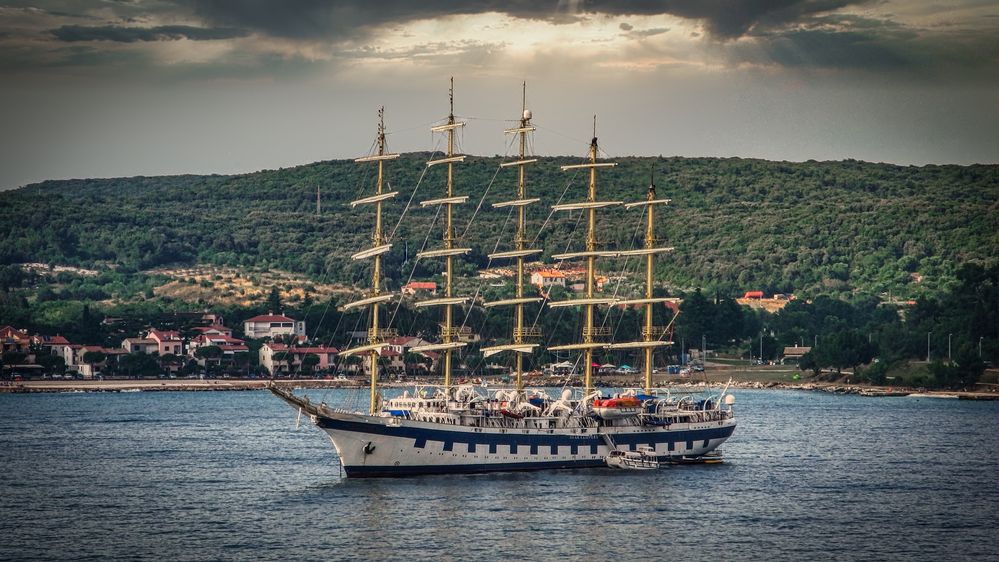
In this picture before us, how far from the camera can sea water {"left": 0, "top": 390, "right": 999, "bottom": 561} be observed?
62.5m

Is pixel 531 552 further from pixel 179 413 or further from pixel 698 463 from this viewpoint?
pixel 179 413

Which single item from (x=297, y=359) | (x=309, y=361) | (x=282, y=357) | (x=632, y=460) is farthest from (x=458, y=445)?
(x=297, y=359)

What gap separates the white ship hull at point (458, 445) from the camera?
76.4 meters

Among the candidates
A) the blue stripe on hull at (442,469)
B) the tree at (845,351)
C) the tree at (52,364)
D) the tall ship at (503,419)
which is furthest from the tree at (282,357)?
the blue stripe on hull at (442,469)

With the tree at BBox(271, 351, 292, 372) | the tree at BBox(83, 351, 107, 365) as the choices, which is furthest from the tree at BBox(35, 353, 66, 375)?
the tree at BBox(271, 351, 292, 372)

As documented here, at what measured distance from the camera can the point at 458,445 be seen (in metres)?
78.3

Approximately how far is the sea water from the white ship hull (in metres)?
1.06

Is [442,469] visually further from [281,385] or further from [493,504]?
[281,385]

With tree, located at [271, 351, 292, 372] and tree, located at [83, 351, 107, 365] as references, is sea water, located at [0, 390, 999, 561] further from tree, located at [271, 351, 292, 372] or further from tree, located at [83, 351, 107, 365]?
tree, located at [83, 351, 107, 365]

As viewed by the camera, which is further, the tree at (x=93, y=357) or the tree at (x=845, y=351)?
the tree at (x=93, y=357)

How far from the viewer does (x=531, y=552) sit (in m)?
61.2

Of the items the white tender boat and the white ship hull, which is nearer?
the white ship hull

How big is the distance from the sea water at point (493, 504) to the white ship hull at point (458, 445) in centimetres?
106

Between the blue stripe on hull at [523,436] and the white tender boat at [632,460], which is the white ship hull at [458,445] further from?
the white tender boat at [632,460]
